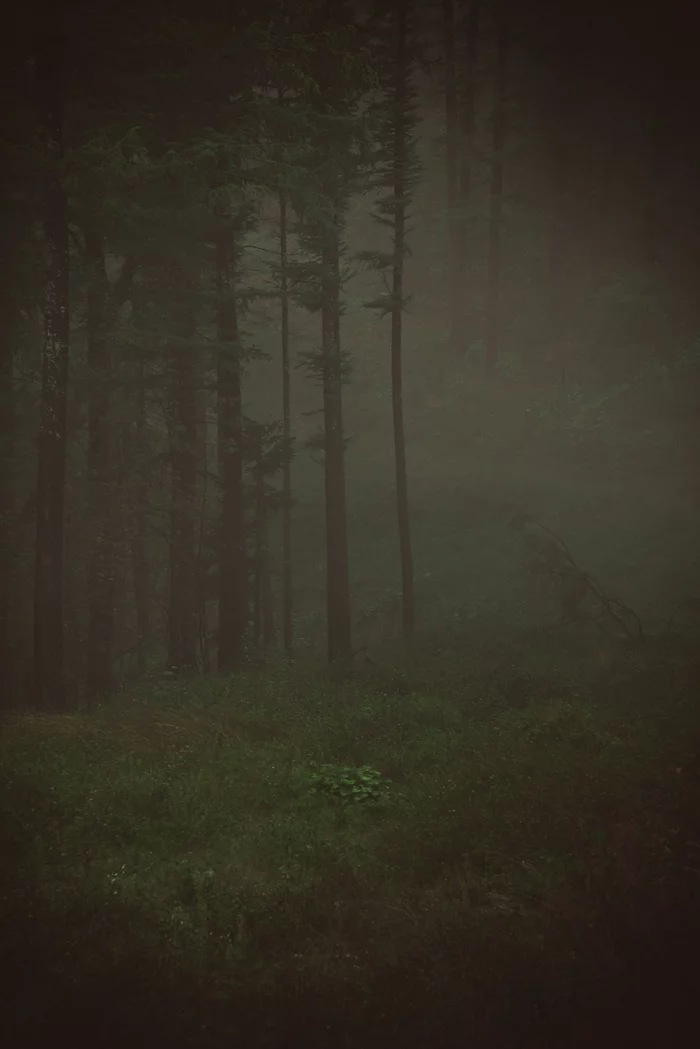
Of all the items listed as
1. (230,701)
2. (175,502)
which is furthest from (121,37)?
(230,701)

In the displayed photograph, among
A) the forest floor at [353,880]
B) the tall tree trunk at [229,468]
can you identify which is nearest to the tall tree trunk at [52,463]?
the forest floor at [353,880]

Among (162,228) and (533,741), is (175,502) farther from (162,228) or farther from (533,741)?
(533,741)

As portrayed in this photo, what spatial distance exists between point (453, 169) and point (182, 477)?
2516 centimetres

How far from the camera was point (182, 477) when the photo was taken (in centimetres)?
1803

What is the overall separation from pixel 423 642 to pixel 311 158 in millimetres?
12596

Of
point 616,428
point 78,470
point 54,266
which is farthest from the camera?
point 616,428

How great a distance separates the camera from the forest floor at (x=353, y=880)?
4930 mm

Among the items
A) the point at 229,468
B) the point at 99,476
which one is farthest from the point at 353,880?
the point at 99,476

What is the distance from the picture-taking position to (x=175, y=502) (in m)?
17.9

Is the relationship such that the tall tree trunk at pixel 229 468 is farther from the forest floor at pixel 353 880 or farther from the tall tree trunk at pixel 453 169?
the tall tree trunk at pixel 453 169

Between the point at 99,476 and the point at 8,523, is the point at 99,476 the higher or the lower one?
the higher one

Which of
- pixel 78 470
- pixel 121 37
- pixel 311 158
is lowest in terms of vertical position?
pixel 78 470

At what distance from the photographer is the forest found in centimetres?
555

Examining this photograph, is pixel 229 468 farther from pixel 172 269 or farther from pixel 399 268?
pixel 399 268
